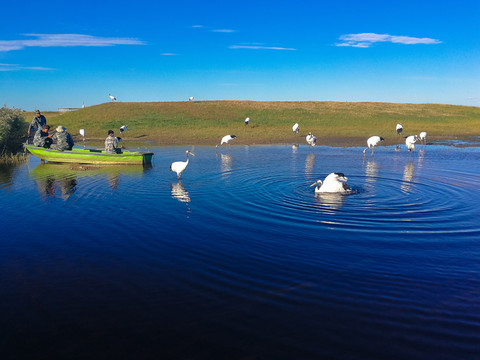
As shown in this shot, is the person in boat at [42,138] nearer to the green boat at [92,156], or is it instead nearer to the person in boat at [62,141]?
the green boat at [92,156]

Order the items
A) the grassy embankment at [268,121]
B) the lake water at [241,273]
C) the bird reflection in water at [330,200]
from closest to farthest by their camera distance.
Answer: the lake water at [241,273] → the bird reflection in water at [330,200] → the grassy embankment at [268,121]

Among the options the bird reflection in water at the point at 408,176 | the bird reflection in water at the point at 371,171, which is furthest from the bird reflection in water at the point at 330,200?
the bird reflection in water at the point at 371,171

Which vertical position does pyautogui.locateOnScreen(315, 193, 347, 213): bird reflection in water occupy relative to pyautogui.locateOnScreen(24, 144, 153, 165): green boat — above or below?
below

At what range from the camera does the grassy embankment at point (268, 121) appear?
4338 cm

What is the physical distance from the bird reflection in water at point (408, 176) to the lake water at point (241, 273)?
319 millimetres

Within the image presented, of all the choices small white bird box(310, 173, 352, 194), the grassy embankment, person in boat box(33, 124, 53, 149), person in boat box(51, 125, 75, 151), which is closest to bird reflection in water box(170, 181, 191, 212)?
small white bird box(310, 173, 352, 194)

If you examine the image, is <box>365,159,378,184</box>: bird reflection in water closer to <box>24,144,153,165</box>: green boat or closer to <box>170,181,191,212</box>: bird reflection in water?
<box>170,181,191,212</box>: bird reflection in water

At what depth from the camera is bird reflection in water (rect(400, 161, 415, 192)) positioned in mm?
14727

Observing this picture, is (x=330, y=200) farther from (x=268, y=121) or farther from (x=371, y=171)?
(x=268, y=121)

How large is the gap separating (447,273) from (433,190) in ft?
25.5

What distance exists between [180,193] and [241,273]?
24.3 ft

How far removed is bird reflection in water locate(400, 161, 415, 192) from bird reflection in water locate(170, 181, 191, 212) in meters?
8.06

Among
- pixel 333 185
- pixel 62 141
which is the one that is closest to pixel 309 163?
pixel 333 185

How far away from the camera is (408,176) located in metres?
17.2
